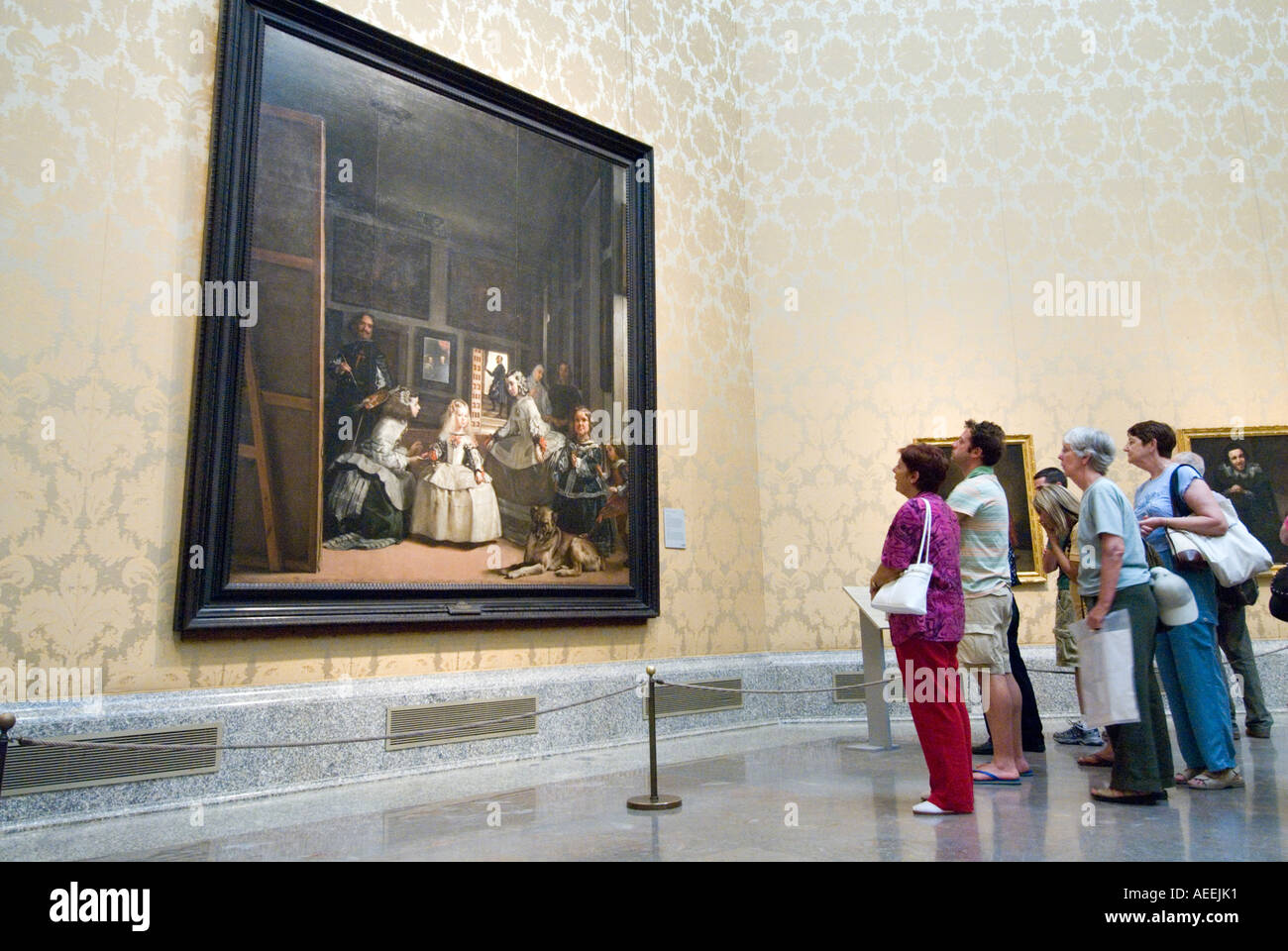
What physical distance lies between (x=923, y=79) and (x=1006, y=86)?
0.86 m

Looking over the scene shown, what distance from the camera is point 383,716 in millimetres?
6023

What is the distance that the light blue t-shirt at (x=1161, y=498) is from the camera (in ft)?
16.8

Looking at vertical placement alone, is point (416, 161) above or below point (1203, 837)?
above

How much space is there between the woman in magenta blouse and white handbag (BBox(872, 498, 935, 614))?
0.03 m

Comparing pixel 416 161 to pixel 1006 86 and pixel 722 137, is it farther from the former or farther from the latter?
pixel 1006 86

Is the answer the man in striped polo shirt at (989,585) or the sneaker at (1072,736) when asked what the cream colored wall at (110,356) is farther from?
the sneaker at (1072,736)

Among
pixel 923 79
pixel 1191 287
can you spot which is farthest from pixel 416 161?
pixel 1191 287

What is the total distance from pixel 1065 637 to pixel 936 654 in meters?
2.87

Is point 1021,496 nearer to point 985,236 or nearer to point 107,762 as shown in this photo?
point 985,236

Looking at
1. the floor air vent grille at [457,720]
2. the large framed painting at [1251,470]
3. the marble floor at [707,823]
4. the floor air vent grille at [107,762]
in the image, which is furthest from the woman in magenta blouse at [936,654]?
the large framed painting at [1251,470]

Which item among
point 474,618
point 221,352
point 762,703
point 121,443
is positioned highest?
point 221,352

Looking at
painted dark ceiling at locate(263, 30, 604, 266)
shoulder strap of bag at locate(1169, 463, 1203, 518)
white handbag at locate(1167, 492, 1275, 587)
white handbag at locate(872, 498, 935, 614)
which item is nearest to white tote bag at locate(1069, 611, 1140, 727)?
white handbag at locate(872, 498, 935, 614)

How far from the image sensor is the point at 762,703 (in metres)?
8.68
